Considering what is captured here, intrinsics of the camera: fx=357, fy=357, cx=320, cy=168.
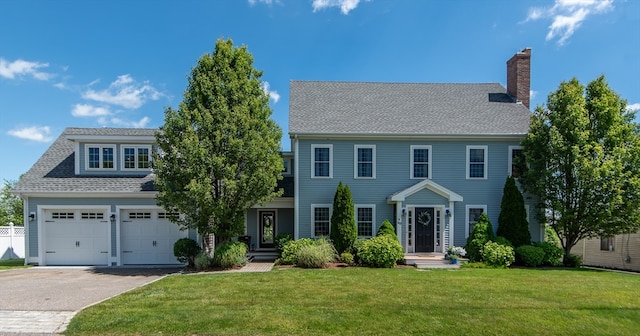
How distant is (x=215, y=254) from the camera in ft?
43.7

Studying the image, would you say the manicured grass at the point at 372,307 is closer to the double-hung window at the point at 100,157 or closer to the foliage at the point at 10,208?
the double-hung window at the point at 100,157

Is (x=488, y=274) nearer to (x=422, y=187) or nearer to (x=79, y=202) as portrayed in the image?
(x=422, y=187)

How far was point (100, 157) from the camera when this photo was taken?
16500 millimetres

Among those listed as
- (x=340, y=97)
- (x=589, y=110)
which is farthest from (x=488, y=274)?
(x=340, y=97)

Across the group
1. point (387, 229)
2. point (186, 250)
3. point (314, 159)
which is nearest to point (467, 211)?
point (387, 229)

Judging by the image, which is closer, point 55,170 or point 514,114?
point 55,170

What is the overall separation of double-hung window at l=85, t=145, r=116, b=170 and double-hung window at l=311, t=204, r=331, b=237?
954 centimetres

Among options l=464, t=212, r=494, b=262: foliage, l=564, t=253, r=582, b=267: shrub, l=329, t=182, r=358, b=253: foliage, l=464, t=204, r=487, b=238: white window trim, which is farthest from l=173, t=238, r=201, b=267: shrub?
l=564, t=253, r=582, b=267: shrub

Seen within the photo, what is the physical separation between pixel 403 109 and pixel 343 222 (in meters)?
6.78

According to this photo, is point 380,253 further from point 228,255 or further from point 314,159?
point 228,255

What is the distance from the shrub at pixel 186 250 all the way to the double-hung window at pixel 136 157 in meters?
4.49

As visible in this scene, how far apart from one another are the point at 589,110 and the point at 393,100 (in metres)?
8.37

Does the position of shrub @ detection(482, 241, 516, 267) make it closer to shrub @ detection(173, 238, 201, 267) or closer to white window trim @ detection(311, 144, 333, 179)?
white window trim @ detection(311, 144, 333, 179)

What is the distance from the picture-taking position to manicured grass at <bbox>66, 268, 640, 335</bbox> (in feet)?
21.2
